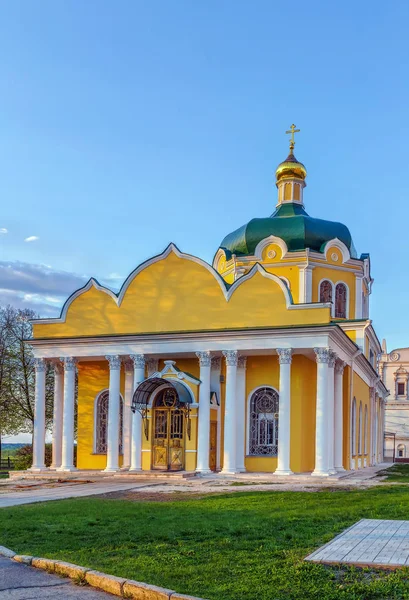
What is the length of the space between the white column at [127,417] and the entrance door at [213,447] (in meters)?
2.91

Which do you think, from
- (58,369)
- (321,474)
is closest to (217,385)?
(321,474)

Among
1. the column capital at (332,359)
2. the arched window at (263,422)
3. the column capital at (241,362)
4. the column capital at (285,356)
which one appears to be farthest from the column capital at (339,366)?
the column capital at (241,362)

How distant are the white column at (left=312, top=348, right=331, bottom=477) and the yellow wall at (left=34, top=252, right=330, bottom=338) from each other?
1165 millimetres

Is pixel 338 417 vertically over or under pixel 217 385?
under

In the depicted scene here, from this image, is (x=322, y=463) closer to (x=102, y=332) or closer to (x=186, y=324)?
(x=186, y=324)

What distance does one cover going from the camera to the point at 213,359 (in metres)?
24.9

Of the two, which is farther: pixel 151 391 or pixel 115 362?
pixel 115 362

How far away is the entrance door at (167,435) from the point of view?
2433 cm

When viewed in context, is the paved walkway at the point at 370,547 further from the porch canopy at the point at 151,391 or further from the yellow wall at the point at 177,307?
the porch canopy at the point at 151,391

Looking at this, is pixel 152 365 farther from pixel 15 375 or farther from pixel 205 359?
pixel 15 375

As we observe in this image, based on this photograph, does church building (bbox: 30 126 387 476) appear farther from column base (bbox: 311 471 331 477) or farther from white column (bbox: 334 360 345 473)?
column base (bbox: 311 471 331 477)

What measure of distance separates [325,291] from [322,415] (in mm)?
8303

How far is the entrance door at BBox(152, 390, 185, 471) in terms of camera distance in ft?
79.8

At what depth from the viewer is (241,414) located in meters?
24.2
